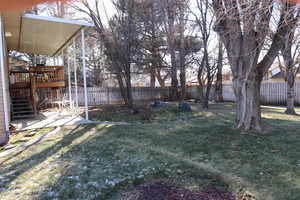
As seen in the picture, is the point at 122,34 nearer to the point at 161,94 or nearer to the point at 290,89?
the point at 290,89

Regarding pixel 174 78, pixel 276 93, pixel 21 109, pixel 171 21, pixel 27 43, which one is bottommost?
pixel 21 109

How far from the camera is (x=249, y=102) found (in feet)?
16.6

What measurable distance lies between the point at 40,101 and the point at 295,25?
472 inches

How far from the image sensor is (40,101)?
12.0 meters

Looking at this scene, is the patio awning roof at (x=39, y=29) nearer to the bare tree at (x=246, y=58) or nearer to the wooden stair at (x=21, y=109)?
the wooden stair at (x=21, y=109)

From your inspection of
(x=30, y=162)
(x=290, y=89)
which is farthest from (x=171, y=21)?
(x=30, y=162)

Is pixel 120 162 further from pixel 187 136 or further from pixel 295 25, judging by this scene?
pixel 295 25

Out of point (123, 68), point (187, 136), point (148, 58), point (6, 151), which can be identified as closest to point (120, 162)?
point (187, 136)

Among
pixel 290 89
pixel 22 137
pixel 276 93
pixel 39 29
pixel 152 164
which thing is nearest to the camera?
pixel 152 164

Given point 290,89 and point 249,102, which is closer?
point 249,102

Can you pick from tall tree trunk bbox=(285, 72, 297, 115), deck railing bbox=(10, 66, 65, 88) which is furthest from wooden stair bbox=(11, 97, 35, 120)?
tall tree trunk bbox=(285, 72, 297, 115)

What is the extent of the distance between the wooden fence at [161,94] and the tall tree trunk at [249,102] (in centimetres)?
846

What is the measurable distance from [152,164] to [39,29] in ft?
20.2

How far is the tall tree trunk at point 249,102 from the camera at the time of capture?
16.4 ft
